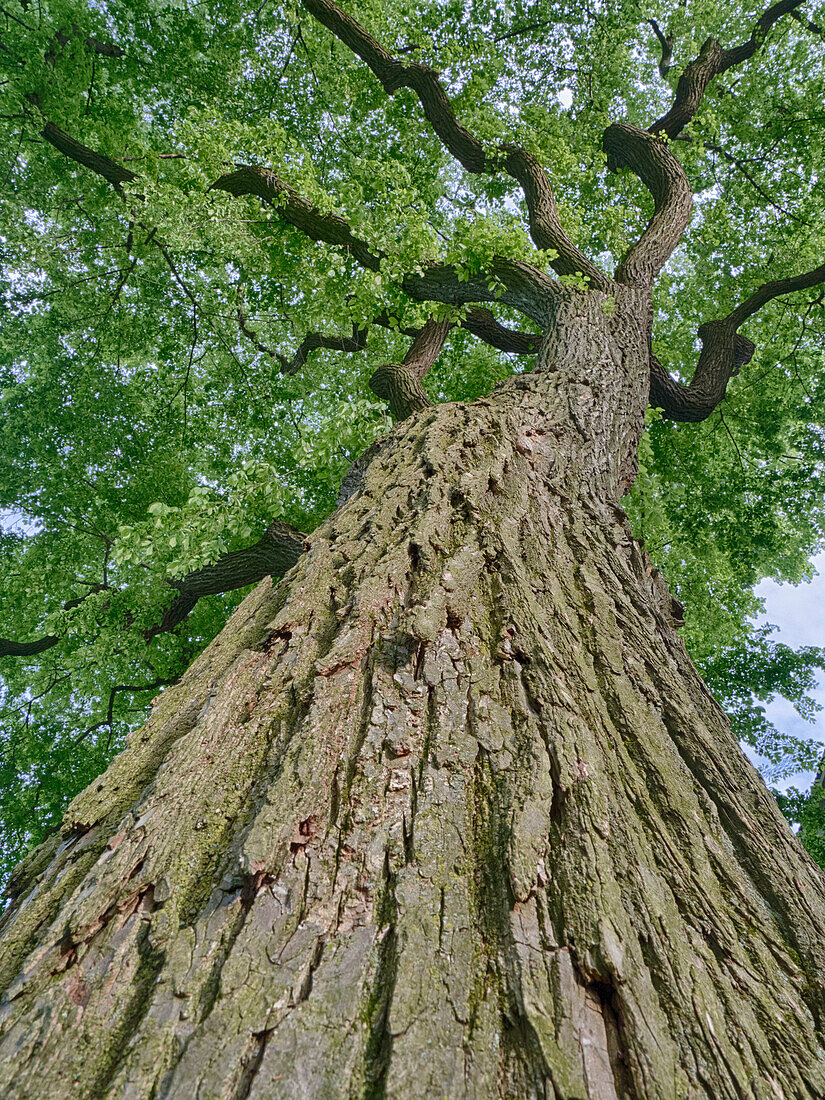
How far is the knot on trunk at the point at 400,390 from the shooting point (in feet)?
18.9

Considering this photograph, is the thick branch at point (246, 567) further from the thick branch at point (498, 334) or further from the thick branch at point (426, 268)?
the thick branch at point (498, 334)

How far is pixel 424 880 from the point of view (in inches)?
43.0

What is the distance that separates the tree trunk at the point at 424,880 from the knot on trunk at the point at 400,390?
3.85 meters

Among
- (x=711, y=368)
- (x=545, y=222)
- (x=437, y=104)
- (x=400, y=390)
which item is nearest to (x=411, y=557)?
(x=400, y=390)

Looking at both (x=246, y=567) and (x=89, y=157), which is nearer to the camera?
(x=246, y=567)

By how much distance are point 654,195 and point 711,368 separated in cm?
257

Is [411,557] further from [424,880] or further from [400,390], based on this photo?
[400,390]

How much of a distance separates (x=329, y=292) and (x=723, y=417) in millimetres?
6895

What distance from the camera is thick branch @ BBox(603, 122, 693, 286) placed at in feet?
19.7

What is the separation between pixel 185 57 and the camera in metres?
8.94

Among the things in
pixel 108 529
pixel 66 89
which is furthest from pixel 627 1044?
pixel 66 89

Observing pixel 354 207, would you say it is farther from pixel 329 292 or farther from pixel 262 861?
pixel 262 861

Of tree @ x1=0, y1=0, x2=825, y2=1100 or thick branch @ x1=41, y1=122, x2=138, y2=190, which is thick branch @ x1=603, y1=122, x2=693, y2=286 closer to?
tree @ x1=0, y1=0, x2=825, y2=1100

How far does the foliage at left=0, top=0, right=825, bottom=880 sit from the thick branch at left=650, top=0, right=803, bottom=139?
0.79 ft
